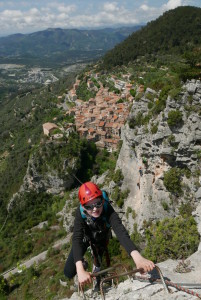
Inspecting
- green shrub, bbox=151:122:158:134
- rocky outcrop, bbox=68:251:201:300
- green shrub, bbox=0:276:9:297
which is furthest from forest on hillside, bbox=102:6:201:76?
rocky outcrop, bbox=68:251:201:300

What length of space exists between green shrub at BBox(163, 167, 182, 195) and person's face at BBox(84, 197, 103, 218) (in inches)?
562

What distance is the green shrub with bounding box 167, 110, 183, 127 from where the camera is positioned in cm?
1780

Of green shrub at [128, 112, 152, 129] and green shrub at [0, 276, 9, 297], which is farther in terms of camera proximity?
green shrub at [0, 276, 9, 297]

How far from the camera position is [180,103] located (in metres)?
17.9

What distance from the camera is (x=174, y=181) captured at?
1855 centimetres

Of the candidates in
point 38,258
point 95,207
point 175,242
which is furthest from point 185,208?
point 38,258

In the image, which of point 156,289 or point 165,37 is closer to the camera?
point 156,289

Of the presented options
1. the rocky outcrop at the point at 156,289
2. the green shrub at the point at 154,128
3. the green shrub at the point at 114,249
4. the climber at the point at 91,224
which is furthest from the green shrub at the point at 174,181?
the climber at the point at 91,224

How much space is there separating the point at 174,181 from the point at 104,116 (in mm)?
43243

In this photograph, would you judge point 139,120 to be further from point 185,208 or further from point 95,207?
point 95,207

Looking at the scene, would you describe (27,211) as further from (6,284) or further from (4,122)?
(4,122)

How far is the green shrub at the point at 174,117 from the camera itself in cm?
1780

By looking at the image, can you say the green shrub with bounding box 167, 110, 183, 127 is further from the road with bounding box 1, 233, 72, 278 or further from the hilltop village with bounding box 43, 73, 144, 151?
the hilltop village with bounding box 43, 73, 144, 151

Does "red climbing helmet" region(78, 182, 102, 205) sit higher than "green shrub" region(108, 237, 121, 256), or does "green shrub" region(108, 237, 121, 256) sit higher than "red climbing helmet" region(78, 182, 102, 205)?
"red climbing helmet" region(78, 182, 102, 205)
